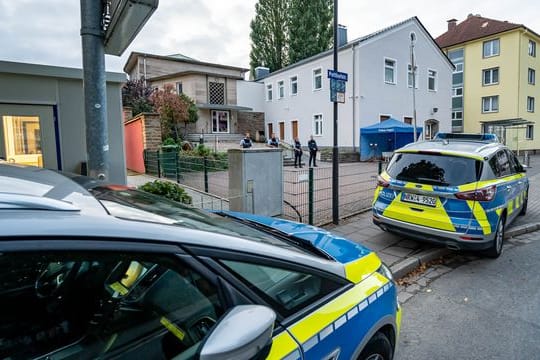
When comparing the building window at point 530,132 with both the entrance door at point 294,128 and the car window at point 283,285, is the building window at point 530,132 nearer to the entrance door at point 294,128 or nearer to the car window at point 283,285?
the entrance door at point 294,128

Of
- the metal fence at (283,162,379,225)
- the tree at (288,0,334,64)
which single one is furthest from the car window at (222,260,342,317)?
the tree at (288,0,334,64)

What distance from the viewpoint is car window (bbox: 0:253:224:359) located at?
3.93 ft

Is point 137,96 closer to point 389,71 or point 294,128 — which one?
point 294,128

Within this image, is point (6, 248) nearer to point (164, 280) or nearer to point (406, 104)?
point (164, 280)

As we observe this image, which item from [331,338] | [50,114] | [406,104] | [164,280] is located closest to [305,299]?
[331,338]

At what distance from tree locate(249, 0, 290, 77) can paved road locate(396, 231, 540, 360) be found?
41674 millimetres

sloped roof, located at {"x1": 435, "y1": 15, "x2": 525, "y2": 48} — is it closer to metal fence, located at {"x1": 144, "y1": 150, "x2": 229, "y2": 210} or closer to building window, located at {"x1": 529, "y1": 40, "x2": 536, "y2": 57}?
building window, located at {"x1": 529, "y1": 40, "x2": 536, "y2": 57}

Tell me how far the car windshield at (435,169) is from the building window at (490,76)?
3235 cm

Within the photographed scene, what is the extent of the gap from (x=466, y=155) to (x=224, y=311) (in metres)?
4.64

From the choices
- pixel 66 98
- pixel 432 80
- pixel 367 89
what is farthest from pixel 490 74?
pixel 66 98

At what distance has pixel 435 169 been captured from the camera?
16.5 ft

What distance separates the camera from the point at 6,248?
98cm

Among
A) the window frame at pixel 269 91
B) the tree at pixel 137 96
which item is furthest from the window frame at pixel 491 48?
the tree at pixel 137 96

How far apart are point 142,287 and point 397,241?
5062mm
